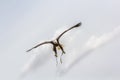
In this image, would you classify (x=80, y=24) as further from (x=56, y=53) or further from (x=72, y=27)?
(x=56, y=53)

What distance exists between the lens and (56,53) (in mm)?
72688

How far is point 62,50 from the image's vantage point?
237ft

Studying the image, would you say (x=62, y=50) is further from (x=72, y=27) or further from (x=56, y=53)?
(x=72, y=27)

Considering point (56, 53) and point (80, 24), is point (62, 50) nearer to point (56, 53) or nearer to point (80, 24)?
point (56, 53)

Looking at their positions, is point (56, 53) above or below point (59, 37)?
below

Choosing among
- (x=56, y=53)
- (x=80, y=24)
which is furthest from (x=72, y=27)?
(x=56, y=53)

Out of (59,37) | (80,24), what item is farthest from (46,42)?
(80,24)

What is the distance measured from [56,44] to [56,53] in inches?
152

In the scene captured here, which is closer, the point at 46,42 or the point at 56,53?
the point at 56,53

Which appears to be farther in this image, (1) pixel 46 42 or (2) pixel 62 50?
(1) pixel 46 42

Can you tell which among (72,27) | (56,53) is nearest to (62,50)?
(56,53)

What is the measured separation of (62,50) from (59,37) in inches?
231

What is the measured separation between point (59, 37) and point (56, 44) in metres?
2.18

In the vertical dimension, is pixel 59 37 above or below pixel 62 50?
above
